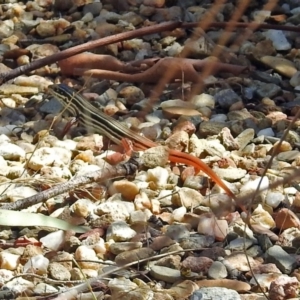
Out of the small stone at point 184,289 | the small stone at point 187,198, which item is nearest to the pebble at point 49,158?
the small stone at point 187,198

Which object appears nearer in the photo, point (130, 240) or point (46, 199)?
point (130, 240)

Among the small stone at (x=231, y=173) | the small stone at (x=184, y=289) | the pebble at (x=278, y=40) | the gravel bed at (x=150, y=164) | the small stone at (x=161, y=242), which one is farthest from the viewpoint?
the pebble at (x=278, y=40)

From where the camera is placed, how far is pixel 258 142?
137 inches

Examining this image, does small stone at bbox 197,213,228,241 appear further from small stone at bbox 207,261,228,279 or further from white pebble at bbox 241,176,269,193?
white pebble at bbox 241,176,269,193

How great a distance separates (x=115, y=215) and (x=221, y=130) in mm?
854

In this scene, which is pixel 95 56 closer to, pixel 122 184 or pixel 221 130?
pixel 221 130

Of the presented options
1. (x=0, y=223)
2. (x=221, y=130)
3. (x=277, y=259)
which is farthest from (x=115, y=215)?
(x=221, y=130)

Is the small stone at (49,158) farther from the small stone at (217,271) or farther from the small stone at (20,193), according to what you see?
the small stone at (217,271)

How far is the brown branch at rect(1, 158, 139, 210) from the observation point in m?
2.78

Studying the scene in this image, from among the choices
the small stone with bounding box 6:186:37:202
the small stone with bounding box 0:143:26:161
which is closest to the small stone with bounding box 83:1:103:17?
the small stone with bounding box 0:143:26:161

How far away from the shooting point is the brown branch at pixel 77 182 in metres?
2.78

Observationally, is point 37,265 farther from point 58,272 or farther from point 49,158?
point 49,158

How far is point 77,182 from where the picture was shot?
2.91m

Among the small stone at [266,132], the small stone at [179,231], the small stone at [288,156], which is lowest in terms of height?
the small stone at [266,132]
